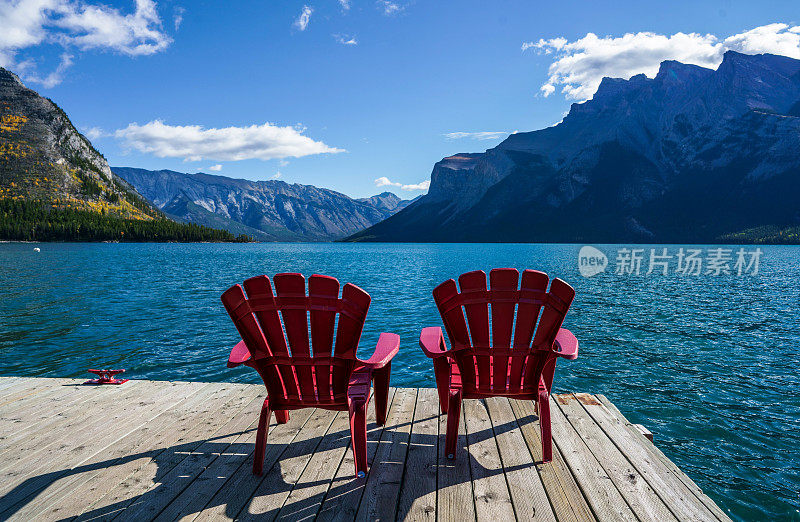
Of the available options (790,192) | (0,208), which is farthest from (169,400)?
(790,192)

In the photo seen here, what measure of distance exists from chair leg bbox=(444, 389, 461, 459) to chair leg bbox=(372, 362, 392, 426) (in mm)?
768

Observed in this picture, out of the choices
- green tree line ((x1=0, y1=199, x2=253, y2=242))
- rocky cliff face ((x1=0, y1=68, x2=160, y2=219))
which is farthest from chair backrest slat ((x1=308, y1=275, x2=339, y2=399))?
rocky cliff face ((x1=0, y1=68, x2=160, y2=219))

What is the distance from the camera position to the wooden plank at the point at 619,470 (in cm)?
276

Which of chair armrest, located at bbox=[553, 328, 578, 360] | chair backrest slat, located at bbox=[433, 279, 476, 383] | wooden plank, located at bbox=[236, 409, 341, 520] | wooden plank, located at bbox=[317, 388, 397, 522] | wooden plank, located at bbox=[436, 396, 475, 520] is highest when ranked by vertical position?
chair backrest slat, located at bbox=[433, 279, 476, 383]

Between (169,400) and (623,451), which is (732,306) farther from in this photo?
(169,400)

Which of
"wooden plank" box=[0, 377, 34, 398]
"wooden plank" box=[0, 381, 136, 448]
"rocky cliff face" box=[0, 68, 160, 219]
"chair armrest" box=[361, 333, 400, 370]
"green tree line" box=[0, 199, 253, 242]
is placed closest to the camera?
"chair armrest" box=[361, 333, 400, 370]

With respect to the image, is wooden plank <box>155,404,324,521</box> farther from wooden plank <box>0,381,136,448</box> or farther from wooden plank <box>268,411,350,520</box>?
wooden plank <box>0,381,136,448</box>

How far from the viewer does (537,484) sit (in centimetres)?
305

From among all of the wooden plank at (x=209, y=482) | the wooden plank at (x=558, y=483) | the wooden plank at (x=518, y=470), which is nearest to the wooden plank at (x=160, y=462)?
the wooden plank at (x=209, y=482)

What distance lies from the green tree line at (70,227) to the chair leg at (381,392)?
469ft

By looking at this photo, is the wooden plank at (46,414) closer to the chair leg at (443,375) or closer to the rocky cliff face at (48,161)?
the chair leg at (443,375)

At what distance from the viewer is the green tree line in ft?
362

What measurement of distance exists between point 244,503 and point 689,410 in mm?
8135

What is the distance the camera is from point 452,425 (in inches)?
136
